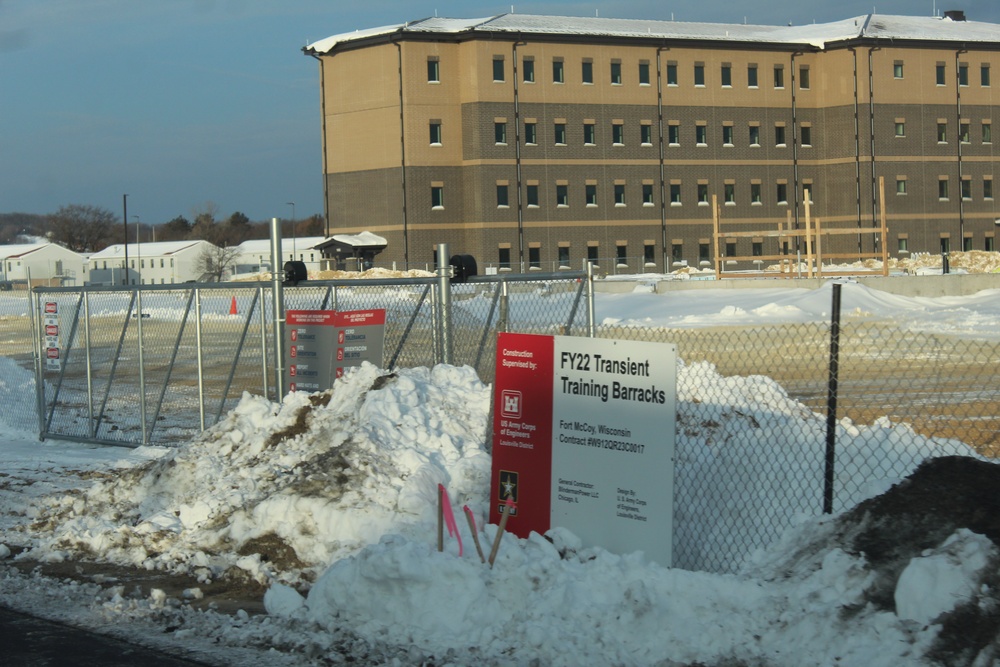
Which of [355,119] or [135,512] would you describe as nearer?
[135,512]

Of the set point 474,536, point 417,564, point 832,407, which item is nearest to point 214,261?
point 474,536

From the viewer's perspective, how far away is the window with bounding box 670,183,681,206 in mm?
72938

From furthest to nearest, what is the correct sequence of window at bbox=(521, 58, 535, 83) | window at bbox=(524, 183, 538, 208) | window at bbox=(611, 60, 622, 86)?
window at bbox=(611, 60, 622, 86) < window at bbox=(524, 183, 538, 208) < window at bbox=(521, 58, 535, 83)

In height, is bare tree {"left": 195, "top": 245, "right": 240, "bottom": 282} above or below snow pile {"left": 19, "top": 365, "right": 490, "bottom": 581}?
above

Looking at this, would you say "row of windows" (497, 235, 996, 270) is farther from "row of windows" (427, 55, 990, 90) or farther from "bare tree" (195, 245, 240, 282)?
"bare tree" (195, 245, 240, 282)

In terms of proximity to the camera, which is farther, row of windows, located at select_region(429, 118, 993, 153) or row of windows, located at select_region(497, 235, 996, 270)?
row of windows, located at select_region(497, 235, 996, 270)

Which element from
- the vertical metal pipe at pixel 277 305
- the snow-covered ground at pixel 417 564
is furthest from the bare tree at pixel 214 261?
the snow-covered ground at pixel 417 564

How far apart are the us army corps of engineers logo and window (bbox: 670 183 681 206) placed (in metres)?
66.1

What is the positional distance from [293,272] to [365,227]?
58.3 meters

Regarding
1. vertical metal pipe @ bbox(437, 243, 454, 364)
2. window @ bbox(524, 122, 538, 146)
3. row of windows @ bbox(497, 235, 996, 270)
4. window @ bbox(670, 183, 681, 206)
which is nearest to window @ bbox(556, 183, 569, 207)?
row of windows @ bbox(497, 235, 996, 270)

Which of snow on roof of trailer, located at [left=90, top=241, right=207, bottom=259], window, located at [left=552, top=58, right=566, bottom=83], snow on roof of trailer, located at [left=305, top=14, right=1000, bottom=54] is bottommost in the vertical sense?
snow on roof of trailer, located at [left=90, top=241, right=207, bottom=259]

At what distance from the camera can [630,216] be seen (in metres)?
72.2

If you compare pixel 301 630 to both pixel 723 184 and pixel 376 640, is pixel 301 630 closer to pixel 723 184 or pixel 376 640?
pixel 376 640

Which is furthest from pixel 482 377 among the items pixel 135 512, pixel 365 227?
pixel 365 227
